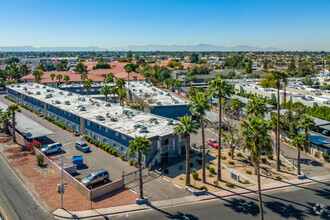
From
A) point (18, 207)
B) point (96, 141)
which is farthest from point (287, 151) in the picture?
point (18, 207)

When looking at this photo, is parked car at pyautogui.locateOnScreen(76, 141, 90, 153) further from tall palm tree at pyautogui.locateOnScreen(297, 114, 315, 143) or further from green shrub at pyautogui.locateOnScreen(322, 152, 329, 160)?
green shrub at pyautogui.locateOnScreen(322, 152, 329, 160)

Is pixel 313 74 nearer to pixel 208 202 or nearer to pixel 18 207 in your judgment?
pixel 208 202

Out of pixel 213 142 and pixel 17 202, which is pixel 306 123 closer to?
pixel 213 142

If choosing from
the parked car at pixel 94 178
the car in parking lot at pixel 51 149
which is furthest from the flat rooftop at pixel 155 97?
the parked car at pixel 94 178

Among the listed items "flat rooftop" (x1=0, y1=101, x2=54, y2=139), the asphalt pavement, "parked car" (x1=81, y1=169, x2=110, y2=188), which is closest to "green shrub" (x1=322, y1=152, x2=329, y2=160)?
"parked car" (x1=81, y1=169, x2=110, y2=188)

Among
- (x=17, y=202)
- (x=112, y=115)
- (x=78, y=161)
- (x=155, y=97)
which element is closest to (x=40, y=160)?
(x=78, y=161)

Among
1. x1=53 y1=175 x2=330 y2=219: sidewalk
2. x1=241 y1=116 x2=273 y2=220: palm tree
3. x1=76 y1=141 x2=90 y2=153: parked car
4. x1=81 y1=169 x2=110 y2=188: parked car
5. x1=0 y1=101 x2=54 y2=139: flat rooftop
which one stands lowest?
x1=53 y1=175 x2=330 y2=219: sidewalk
